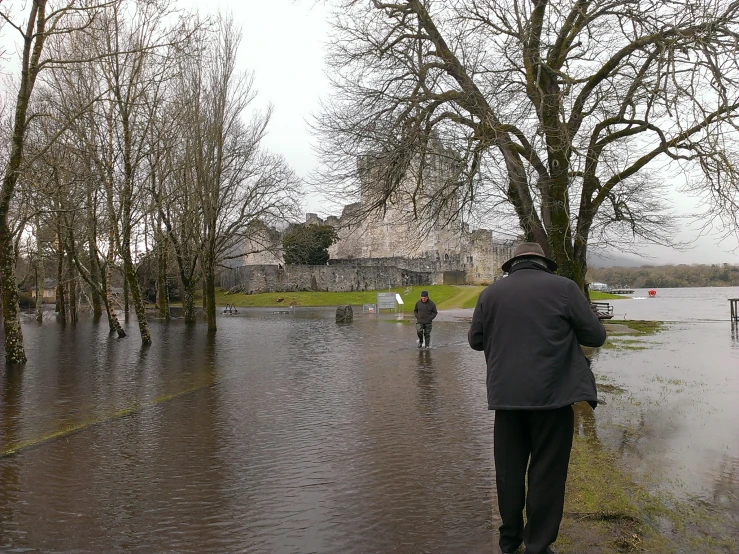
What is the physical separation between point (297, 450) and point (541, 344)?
3.93 m

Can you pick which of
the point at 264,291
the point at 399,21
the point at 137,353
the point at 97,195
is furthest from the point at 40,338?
the point at 264,291

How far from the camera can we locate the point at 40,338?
2527cm

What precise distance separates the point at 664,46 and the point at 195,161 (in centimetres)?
2191

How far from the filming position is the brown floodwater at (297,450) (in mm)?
4723

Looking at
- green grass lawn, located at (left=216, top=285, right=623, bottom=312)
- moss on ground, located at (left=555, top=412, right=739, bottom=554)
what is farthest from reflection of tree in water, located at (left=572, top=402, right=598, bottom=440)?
green grass lawn, located at (left=216, top=285, right=623, bottom=312)

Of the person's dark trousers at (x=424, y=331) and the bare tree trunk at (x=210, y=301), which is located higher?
the bare tree trunk at (x=210, y=301)

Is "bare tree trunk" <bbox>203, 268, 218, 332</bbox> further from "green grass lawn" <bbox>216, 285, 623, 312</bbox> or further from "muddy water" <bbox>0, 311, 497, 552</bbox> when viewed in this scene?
"green grass lawn" <bbox>216, 285, 623, 312</bbox>

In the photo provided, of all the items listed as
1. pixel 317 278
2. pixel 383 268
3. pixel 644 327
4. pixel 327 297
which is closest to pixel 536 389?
pixel 644 327

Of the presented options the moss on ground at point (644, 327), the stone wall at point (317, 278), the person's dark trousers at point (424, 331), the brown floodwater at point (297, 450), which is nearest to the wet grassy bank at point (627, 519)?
the brown floodwater at point (297, 450)

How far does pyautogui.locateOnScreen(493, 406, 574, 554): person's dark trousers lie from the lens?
12.7ft

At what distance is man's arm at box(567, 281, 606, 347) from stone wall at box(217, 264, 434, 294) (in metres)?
56.3

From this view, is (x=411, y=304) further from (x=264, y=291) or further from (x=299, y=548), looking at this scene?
(x=299, y=548)

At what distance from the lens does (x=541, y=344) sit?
397 cm

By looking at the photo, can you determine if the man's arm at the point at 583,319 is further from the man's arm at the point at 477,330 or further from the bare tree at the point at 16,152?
the bare tree at the point at 16,152
